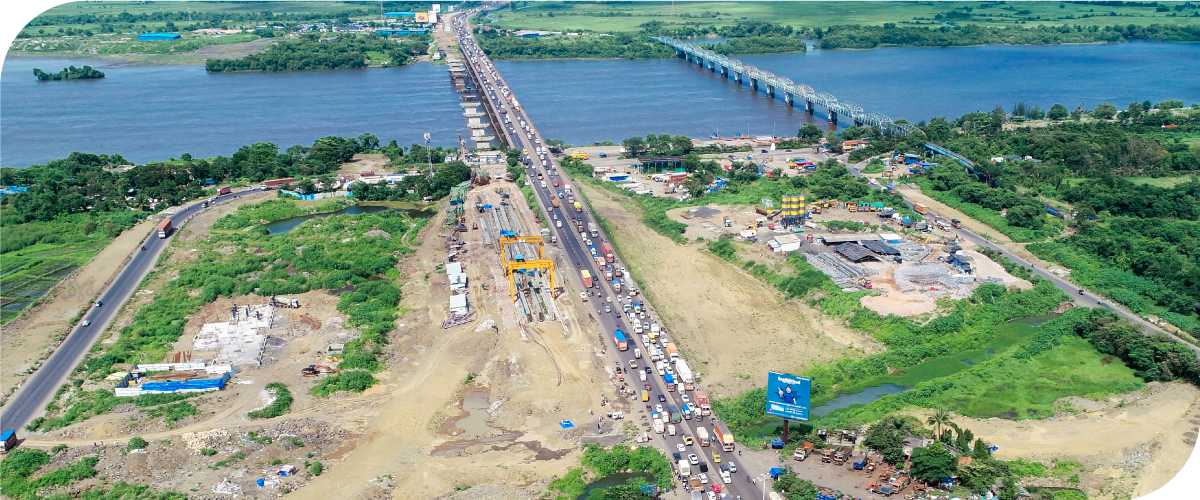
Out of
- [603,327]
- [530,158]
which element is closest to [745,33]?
[530,158]

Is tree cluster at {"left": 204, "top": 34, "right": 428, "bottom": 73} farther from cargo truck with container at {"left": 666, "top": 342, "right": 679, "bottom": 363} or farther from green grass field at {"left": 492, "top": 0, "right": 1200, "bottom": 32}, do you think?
cargo truck with container at {"left": 666, "top": 342, "right": 679, "bottom": 363}

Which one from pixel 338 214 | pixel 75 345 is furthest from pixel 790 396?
pixel 338 214

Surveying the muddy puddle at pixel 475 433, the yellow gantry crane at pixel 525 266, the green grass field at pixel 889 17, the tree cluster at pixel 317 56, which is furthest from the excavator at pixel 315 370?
the green grass field at pixel 889 17

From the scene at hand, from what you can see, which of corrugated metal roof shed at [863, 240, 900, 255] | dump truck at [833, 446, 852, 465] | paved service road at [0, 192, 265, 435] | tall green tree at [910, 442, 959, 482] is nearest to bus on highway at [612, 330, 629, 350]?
dump truck at [833, 446, 852, 465]

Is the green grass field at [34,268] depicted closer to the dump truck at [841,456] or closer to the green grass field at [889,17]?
the dump truck at [841,456]

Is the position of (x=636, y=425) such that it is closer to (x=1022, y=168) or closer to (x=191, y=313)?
(x=191, y=313)

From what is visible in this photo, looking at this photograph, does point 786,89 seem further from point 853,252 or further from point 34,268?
point 34,268
